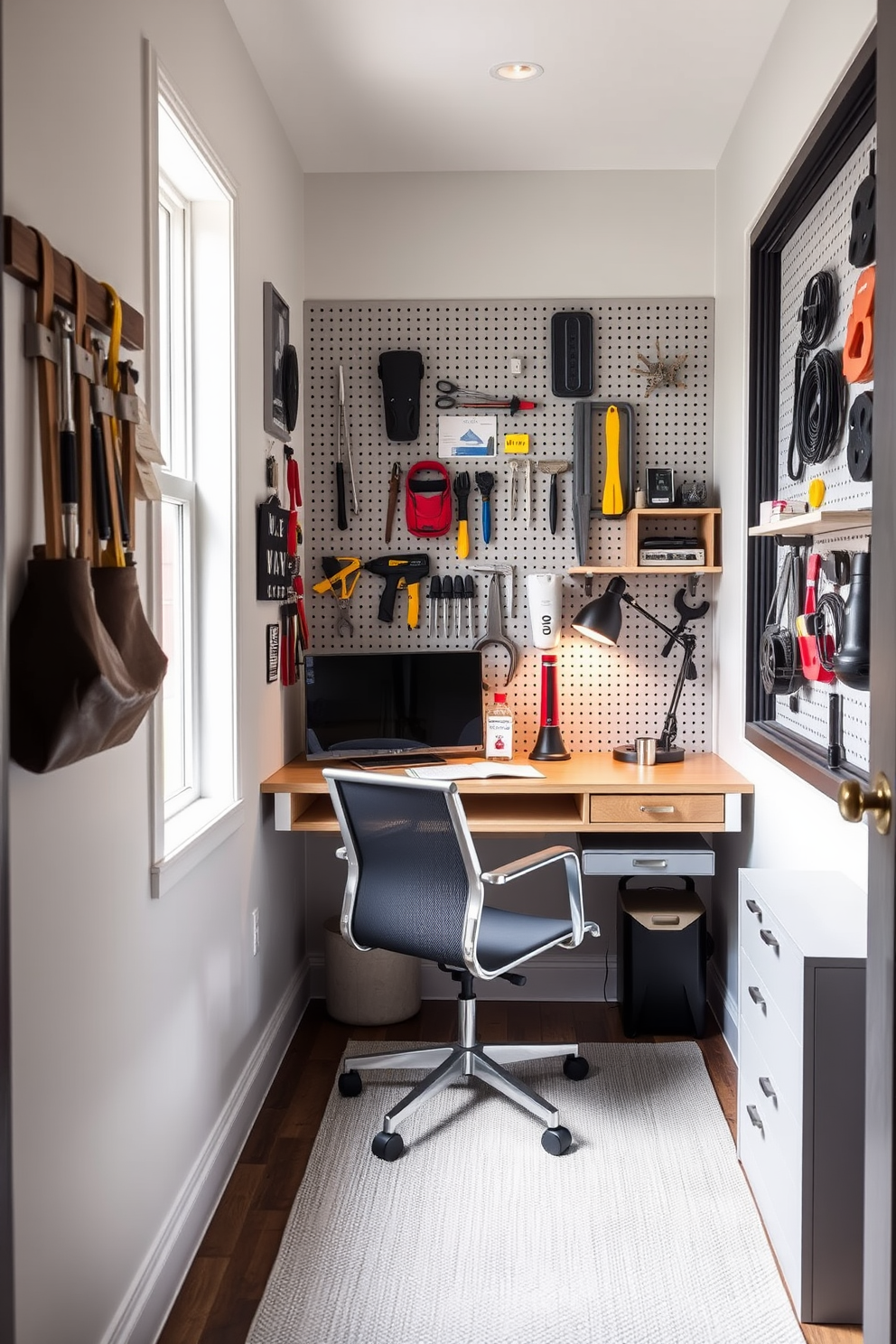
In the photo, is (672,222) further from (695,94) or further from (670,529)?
(670,529)

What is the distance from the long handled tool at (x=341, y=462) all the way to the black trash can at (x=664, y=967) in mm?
1542

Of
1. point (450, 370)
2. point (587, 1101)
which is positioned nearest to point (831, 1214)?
point (587, 1101)

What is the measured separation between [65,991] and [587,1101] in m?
1.70

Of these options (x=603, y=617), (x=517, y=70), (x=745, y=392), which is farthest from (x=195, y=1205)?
(x=517, y=70)

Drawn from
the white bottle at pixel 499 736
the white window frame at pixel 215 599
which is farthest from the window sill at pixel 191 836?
the white bottle at pixel 499 736

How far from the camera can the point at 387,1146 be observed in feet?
8.23

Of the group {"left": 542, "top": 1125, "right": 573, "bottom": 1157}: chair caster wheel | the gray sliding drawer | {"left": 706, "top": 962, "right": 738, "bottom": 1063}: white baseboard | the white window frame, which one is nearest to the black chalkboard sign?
the white window frame

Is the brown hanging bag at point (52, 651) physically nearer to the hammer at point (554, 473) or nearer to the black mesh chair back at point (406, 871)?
the black mesh chair back at point (406, 871)

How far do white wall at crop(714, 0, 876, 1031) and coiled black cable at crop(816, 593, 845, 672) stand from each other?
311 mm

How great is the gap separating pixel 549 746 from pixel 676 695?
0.44 m

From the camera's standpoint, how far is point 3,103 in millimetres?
1361

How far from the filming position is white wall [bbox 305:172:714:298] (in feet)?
11.4

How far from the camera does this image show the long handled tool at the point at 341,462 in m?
3.51

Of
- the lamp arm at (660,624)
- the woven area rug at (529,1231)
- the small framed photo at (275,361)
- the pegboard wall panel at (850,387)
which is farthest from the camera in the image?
the lamp arm at (660,624)
